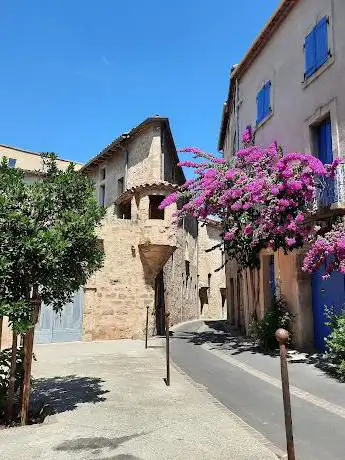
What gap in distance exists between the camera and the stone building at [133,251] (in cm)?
1703

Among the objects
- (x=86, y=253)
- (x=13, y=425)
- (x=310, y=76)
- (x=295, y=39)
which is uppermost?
(x=295, y=39)

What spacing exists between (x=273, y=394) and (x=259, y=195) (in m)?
5.53

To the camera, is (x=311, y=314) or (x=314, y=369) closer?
(x=314, y=369)

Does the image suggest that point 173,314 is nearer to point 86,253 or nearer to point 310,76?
point 310,76

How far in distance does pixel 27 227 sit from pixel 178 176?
21.7 m

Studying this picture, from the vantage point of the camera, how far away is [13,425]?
5613 mm

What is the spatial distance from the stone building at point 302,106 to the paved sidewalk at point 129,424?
501 cm

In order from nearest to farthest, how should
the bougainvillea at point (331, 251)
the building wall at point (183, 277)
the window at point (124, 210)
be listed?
the bougainvillea at point (331, 251) < the window at point (124, 210) < the building wall at point (183, 277)

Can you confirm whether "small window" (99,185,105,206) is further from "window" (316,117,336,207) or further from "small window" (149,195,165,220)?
"window" (316,117,336,207)

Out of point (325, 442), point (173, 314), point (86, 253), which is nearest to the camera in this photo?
point (325, 442)

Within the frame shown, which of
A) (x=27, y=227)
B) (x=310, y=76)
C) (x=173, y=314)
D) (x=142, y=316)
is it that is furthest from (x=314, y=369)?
(x=173, y=314)

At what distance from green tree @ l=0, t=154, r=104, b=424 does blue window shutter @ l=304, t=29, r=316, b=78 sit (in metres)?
8.65

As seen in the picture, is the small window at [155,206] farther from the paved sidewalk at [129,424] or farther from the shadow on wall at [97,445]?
the shadow on wall at [97,445]

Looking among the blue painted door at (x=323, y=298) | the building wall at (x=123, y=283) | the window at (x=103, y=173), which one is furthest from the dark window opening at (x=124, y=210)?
the blue painted door at (x=323, y=298)
